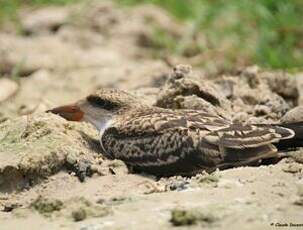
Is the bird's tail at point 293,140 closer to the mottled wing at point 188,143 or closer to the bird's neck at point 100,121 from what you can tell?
the mottled wing at point 188,143

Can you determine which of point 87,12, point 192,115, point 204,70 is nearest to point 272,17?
point 204,70

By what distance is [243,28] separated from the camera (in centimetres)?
1013

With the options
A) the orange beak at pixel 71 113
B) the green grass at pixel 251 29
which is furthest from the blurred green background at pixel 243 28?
the orange beak at pixel 71 113

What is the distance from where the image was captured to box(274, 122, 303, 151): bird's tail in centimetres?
576

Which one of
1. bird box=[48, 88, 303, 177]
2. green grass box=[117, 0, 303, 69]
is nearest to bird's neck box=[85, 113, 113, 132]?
bird box=[48, 88, 303, 177]

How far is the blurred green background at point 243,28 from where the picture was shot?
9.45m

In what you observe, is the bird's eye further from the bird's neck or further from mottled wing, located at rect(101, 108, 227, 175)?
mottled wing, located at rect(101, 108, 227, 175)

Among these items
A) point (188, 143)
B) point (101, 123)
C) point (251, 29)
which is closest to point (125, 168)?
point (188, 143)

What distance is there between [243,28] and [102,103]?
407 centimetres

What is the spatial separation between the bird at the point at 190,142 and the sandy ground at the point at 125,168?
0.08 metres

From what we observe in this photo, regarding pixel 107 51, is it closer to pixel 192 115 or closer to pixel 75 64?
pixel 75 64

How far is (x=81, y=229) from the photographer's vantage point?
4.73m

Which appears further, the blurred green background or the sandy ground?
the blurred green background

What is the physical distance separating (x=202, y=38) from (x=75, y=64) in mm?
1330
